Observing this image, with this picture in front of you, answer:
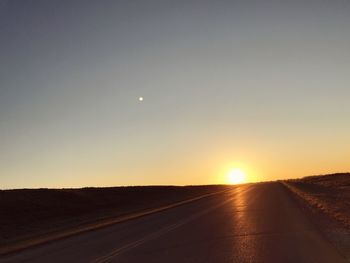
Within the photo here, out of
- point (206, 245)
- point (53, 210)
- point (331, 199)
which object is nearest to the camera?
point (206, 245)

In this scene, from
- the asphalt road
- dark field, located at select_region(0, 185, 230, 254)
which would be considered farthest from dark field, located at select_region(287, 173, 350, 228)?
dark field, located at select_region(0, 185, 230, 254)

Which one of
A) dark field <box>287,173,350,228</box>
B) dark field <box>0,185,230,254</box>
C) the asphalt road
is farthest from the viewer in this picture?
dark field <box>0,185,230,254</box>

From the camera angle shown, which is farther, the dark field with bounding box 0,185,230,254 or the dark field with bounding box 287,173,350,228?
the dark field with bounding box 0,185,230,254

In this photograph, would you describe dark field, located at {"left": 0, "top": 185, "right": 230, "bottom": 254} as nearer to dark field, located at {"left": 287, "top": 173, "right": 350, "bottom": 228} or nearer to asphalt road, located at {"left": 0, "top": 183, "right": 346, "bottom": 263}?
asphalt road, located at {"left": 0, "top": 183, "right": 346, "bottom": 263}

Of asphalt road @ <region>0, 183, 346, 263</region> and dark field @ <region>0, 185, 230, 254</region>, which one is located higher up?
dark field @ <region>0, 185, 230, 254</region>

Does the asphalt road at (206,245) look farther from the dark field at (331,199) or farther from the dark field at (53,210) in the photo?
the dark field at (53,210)

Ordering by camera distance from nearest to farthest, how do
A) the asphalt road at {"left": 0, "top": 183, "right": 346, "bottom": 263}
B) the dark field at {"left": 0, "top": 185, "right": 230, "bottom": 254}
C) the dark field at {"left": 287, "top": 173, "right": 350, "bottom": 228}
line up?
the asphalt road at {"left": 0, "top": 183, "right": 346, "bottom": 263}, the dark field at {"left": 287, "top": 173, "right": 350, "bottom": 228}, the dark field at {"left": 0, "top": 185, "right": 230, "bottom": 254}

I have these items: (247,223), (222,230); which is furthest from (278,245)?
(247,223)

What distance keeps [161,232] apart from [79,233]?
478cm

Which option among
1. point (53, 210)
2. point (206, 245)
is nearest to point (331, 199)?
point (53, 210)

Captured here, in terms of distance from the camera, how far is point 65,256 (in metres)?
14.8

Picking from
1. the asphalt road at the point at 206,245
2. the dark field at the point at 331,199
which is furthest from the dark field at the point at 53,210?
the dark field at the point at 331,199

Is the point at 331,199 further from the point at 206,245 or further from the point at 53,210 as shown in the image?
the point at 206,245

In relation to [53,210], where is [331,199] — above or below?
below
